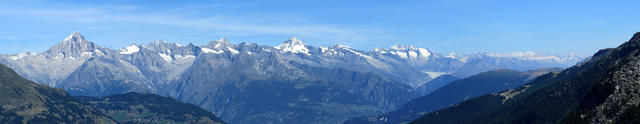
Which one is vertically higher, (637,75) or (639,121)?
(637,75)

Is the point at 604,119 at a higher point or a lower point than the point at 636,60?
lower

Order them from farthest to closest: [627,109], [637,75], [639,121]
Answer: [637,75]
[627,109]
[639,121]

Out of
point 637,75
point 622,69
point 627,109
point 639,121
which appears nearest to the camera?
point 639,121

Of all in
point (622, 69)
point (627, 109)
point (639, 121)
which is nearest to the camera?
point (639, 121)

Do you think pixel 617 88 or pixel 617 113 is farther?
pixel 617 88

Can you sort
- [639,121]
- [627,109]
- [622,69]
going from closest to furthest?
[639,121]
[627,109]
[622,69]

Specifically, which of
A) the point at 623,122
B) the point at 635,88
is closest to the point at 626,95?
the point at 635,88

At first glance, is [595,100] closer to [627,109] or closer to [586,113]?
[586,113]

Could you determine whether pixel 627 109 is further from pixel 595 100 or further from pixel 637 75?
pixel 595 100

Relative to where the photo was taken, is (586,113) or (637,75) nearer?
(637,75)
